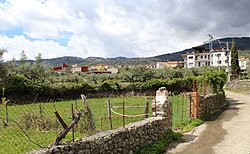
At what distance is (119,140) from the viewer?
8555 millimetres

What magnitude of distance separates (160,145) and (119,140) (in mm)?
2921

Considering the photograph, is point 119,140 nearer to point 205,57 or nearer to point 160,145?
point 160,145

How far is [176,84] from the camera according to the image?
42.9 meters

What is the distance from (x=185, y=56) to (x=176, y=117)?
3896 inches

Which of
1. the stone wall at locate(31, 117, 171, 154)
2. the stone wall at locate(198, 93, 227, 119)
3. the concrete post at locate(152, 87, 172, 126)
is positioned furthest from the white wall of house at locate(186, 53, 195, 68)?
the stone wall at locate(31, 117, 171, 154)

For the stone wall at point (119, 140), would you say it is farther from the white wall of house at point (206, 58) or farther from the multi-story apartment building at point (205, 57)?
the multi-story apartment building at point (205, 57)

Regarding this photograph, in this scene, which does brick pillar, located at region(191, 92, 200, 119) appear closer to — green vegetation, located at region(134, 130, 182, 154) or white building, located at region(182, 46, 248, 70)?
green vegetation, located at region(134, 130, 182, 154)

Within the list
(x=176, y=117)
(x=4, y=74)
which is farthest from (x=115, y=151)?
(x=4, y=74)

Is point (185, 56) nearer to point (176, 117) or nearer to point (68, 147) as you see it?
point (176, 117)

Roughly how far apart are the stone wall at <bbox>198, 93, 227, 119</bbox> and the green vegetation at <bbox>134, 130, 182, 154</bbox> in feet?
20.1

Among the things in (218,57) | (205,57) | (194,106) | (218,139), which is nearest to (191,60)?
(205,57)

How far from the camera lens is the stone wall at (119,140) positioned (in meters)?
6.51

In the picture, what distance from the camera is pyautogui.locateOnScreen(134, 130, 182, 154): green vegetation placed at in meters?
9.90

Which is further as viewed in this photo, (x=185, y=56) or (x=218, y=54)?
(x=185, y=56)
